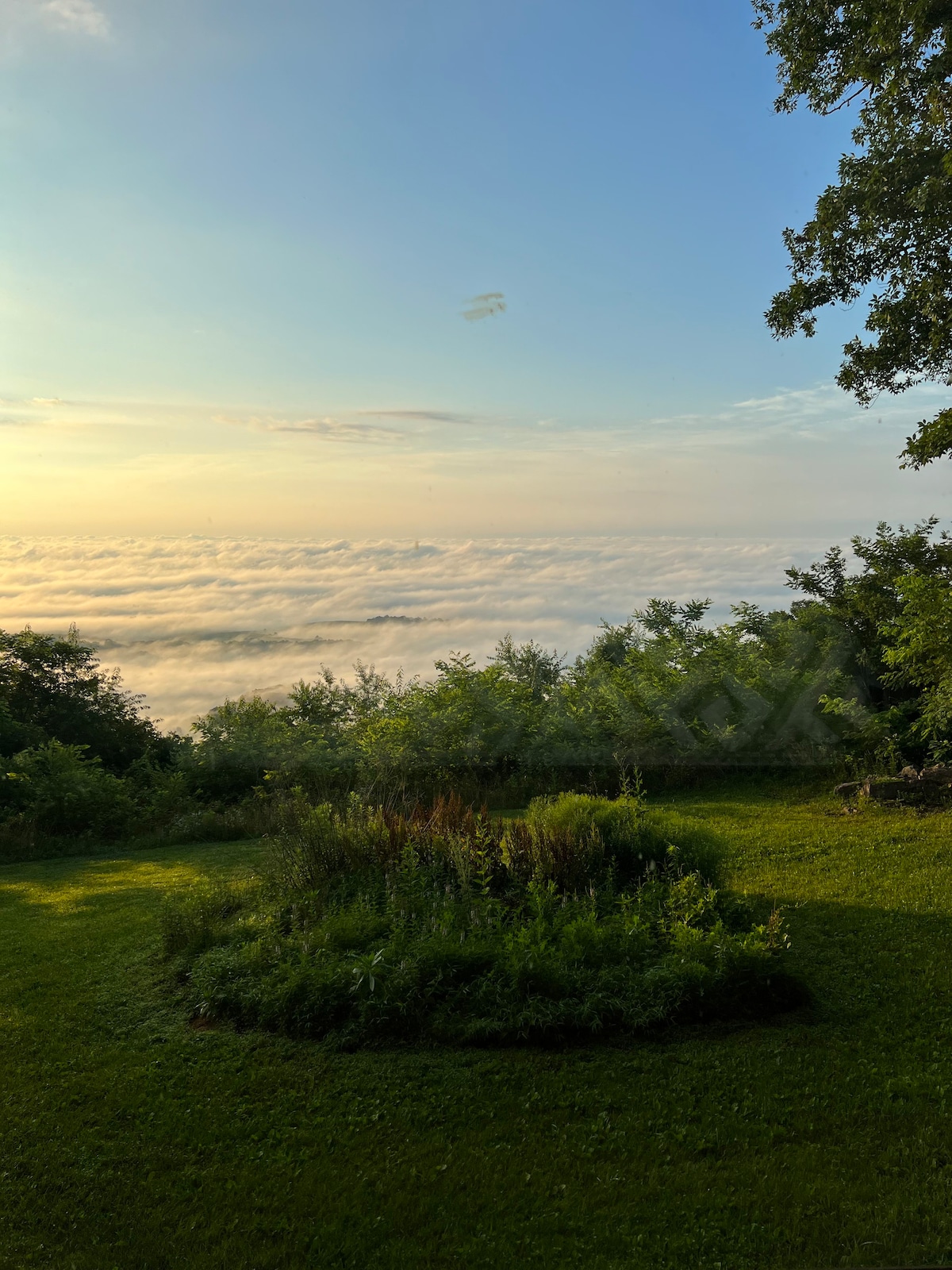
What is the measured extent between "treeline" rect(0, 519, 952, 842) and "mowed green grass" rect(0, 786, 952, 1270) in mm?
8125

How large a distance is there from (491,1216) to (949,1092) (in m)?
2.50

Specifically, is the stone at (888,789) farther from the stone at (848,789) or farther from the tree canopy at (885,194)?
the tree canopy at (885,194)

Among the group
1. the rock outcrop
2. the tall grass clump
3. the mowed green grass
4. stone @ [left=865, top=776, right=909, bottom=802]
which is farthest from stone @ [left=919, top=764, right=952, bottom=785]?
the mowed green grass

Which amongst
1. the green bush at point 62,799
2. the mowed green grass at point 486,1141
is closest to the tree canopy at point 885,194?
the mowed green grass at point 486,1141

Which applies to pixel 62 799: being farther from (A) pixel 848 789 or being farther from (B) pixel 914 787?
(B) pixel 914 787

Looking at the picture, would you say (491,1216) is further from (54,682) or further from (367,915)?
(54,682)

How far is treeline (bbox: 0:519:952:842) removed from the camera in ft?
46.4

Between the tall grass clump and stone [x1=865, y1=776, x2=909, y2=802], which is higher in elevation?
the tall grass clump

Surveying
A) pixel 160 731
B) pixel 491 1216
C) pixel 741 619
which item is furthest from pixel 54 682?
pixel 491 1216

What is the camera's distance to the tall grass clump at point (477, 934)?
5008 mm

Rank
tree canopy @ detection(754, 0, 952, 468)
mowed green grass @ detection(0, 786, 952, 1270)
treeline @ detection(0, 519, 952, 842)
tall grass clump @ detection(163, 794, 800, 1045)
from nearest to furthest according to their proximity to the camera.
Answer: mowed green grass @ detection(0, 786, 952, 1270) → tall grass clump @ detection(163, 794, 800, 1045) → tree canopy @ detection(754, 0, 952, 468) → treeline @ detection(0, 519, 952, 842)

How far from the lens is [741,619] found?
17.5 metres

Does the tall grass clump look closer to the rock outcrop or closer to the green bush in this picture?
the rock outcrop

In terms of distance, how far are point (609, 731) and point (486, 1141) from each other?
11.6 metres
